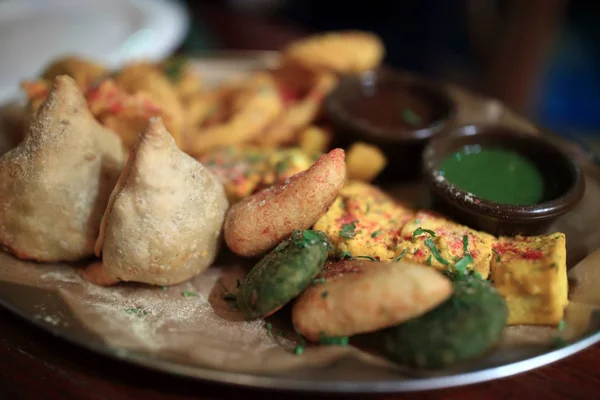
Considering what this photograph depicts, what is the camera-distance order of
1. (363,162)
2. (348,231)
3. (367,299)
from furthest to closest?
(363,162)
(348,231)
(367,299)

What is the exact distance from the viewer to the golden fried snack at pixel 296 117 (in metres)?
2.98

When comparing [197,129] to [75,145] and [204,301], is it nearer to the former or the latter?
[75,145]

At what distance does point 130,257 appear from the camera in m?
1.91

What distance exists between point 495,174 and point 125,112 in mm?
1721

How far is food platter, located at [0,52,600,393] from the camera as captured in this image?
1569 mm

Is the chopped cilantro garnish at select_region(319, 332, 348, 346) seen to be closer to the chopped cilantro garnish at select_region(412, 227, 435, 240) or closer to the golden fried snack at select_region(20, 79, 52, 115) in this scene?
the chopped cilantro garnish at select_region(412, 227, 435, 240)

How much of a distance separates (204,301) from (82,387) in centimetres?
52

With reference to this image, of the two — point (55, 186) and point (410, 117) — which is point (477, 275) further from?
point (55, 186)

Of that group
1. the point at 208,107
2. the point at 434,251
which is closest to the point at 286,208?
the point at 434,251

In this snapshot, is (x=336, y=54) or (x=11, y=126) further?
(x=336, y=54)

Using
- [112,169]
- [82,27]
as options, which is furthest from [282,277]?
[82,27]

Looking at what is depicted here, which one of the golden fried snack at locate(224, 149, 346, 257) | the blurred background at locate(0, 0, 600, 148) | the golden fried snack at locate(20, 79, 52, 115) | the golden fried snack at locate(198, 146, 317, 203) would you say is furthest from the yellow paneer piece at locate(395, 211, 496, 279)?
the blurred background at locate(0, 0, 600, 148)

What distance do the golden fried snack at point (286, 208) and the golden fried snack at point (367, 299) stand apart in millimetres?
307

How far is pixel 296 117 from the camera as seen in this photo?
3027 mm
